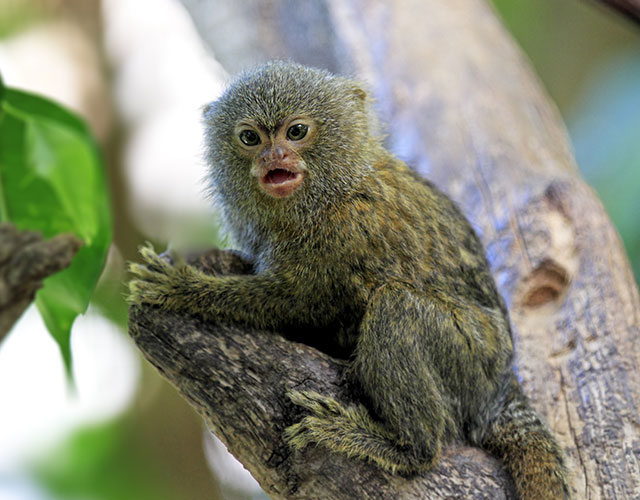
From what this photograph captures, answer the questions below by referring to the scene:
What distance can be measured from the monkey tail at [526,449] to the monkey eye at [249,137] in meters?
1.60

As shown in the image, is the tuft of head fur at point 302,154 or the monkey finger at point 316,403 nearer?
the monkey finger at point 316,403

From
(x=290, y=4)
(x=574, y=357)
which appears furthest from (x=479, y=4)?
(x=574, y=357)

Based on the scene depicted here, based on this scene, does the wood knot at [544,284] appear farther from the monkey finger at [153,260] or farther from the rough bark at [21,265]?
the rough bark at [21,265]

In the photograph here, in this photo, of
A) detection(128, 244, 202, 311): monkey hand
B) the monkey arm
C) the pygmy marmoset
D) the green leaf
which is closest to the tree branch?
the pygmy marmoset

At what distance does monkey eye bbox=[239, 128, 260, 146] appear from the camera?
10.4 ft

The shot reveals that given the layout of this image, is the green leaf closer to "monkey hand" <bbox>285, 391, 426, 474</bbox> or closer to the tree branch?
"monkey hand" <bbox>285, 391, 426, 474</bbox>

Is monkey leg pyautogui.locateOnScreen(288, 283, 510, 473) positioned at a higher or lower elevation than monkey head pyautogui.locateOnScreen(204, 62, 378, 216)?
lower

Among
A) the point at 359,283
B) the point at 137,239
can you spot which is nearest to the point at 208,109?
the point at 359,283

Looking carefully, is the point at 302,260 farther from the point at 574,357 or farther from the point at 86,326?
the point at 86,326

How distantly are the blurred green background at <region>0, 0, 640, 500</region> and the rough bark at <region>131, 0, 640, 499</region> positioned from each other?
126 centimetres

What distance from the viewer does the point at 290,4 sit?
5363 mm

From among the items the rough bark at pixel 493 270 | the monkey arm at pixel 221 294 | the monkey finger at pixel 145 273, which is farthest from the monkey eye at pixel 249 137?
the rough bark at pixel 493 270

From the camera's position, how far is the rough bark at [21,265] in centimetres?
193

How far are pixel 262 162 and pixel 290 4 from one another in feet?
8.99
